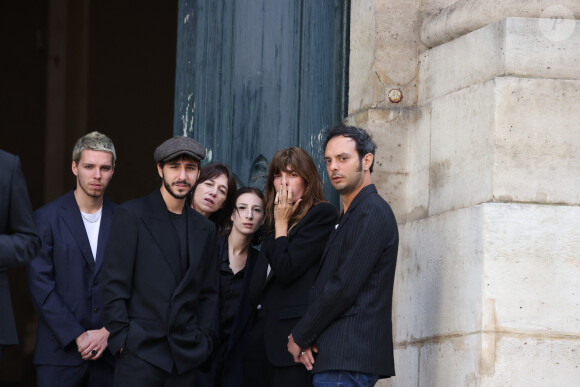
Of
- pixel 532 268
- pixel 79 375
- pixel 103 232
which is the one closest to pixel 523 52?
pixel 532 268

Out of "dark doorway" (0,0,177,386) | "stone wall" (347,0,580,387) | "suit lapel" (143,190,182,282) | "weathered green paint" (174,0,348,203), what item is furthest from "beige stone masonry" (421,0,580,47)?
"dark doorway" (0,0,177,386)

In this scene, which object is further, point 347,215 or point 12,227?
point 347,215

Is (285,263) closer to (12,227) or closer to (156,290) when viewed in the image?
(156,290)

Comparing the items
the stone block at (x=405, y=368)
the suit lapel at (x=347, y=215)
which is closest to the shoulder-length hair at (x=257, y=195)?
the suit lapel at (x=347, y=215)

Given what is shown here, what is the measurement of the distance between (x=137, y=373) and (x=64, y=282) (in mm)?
936

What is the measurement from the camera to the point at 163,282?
17.8ft

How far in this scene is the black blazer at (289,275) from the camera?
18.4 feet

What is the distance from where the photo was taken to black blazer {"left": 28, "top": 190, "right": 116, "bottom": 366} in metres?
5.87

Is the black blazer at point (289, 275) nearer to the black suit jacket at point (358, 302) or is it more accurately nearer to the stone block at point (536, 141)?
the black suit jacket at point (358, 302)

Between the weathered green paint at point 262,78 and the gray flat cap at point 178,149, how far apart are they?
1.33 meters

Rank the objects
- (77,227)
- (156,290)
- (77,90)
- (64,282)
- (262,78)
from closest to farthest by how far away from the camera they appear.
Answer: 1. (156,290)
2. (64,282)
3. (77,227)
4. (262,78)
5. (77,90)

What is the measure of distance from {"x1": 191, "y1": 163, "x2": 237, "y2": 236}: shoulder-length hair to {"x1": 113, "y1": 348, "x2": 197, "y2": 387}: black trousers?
3.99ft

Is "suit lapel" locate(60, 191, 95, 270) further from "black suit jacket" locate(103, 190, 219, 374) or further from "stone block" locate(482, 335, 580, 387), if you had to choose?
"stone block" locate(482, 335, 580, 387)

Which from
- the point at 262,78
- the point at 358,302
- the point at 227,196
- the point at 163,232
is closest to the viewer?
the point at 358,302
